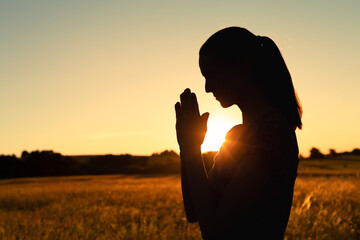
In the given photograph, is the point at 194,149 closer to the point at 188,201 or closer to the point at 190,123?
the point at 190,123

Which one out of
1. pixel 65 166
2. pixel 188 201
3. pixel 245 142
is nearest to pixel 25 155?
pixel 65 166

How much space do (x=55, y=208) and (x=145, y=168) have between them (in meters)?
46.7

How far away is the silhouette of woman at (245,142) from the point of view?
4.77ft

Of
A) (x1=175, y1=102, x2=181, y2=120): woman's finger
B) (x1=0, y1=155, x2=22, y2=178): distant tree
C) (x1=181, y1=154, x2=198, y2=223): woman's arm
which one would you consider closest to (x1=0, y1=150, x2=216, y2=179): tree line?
(x1=0, y1=155, x2=22, y2=178): distant tree

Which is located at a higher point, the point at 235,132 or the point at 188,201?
the point at 235,132

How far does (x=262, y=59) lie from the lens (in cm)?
167

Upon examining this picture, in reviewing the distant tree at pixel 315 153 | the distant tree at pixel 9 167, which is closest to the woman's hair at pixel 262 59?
the distant tree at pixel 9 167

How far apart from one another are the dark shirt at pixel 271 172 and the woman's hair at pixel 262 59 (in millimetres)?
103

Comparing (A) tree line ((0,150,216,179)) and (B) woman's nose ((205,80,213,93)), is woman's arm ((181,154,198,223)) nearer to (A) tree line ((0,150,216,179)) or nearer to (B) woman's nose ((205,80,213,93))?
(B) woman's nose ((205,80,213,93))

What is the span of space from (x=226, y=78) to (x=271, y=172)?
17.3 inches

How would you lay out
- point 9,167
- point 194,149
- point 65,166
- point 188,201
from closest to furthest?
point 194,149 → point 188,201 → point 9,167 → point 65,166

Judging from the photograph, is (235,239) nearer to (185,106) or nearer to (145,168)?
(185,106)

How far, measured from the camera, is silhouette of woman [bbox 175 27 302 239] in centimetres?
145

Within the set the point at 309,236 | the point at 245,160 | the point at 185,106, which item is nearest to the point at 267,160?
the point at 245,160
